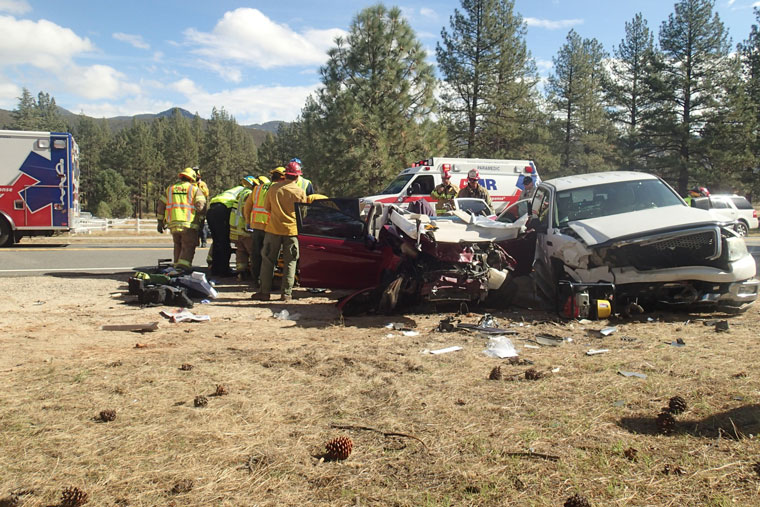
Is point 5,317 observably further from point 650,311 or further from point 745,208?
point 745,208

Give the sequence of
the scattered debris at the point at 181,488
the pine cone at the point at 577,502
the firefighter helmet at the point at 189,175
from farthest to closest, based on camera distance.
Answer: the firefighter helmet at the point at 189,175
the scattered debris at the point at 181,488
the pine cone at the point at 577,502

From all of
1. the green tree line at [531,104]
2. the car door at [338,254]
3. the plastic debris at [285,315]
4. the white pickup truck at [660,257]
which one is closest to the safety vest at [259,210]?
the car door at [338,254]

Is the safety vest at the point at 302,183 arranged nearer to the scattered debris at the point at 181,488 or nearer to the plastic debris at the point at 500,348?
the plastic debris at the point at 500,348

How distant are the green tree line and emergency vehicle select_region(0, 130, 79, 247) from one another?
39.1 feet

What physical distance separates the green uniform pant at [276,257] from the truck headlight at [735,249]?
537 cm

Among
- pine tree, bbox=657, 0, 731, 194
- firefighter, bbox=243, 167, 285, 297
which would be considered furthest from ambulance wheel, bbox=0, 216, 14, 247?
pine tree, bbox=657, 0, 731, 194

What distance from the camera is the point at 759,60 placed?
36500 mm

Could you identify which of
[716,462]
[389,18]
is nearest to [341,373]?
[716,462]

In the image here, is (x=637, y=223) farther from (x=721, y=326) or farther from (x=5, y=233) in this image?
(x=5, y=233)

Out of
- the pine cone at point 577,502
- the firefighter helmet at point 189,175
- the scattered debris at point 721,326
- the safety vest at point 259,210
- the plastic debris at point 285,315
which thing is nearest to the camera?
the pine cone at point 577,502

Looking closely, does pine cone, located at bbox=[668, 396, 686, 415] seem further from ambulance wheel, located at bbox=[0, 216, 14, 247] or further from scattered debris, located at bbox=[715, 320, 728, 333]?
ambulance wheel, located at bbox=[0, 216, 14, 247]

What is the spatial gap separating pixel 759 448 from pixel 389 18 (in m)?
25.8

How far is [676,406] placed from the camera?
3.40 m

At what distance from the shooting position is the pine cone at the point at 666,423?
3115mm
